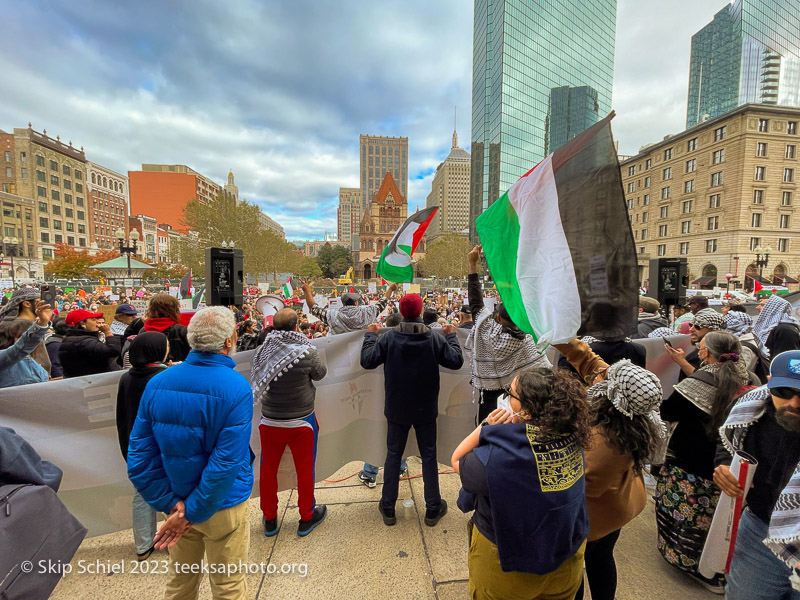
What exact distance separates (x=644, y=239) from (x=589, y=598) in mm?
61888

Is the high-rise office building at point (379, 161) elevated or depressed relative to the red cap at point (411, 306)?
elevated

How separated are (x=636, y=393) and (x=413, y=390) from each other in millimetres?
1772

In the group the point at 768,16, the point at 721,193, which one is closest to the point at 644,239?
the point at 721,193

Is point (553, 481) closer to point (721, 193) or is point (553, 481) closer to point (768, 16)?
point (721, 193)

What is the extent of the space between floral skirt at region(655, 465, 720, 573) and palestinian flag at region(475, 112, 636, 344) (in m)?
1.36

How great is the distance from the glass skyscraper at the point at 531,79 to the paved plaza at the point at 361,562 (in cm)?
6214

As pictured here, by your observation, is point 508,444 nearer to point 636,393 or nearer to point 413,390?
point 636,393

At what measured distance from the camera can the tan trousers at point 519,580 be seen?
157 cm

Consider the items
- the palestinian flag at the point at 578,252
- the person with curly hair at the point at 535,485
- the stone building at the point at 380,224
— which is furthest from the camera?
the stone building at the point at 380,224

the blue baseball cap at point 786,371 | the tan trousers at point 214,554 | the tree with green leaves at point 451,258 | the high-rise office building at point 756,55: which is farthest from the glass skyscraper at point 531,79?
the tan trousers at point 214,554

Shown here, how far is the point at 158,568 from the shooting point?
273 cm

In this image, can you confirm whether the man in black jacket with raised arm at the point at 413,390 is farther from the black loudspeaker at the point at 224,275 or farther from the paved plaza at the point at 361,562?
the black loudspeaker at the point at 224,275

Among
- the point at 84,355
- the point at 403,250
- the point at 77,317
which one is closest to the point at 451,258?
the point at 403,250

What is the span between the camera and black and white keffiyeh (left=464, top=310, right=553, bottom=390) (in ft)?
9.92
